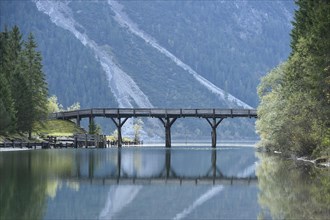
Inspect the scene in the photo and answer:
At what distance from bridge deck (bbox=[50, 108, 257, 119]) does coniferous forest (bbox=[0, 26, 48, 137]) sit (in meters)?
11.0

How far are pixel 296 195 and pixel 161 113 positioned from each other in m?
85.7

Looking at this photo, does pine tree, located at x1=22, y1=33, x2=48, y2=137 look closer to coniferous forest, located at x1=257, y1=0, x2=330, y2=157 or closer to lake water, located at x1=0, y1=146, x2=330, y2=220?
coniferous forest, located at x1=257, y1=0, x2=330, y2=157

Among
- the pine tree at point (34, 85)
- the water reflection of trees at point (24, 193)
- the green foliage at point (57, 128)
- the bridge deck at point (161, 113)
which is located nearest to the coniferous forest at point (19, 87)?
the pine tree at point (34, 85)

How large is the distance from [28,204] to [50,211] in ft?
5.44

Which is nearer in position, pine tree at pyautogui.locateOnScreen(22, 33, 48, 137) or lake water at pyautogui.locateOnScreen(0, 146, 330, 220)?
lake water at pyautogui.locateOnScreen(0, 146, 330, 220)

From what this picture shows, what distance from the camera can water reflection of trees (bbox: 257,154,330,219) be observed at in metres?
18.5

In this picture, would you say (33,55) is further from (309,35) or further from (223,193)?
(223,193)

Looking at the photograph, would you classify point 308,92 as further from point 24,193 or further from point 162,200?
point 24,193

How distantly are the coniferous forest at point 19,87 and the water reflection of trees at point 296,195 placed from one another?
161 ft

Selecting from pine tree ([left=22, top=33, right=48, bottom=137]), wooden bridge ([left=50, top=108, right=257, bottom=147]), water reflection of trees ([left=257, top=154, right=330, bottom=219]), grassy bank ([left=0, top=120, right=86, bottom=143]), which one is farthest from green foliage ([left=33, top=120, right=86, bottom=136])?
water reflection of trees ([left=257, top=154, right=330, bottom=219])

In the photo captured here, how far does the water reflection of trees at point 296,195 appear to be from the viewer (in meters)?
18.5

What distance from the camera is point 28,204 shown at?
19844 mm

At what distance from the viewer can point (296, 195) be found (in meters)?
22.9

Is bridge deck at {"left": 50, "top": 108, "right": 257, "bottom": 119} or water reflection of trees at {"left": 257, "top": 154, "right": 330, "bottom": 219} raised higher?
bridge deck at {"left": 50, "top": 108, "right": 257, "bottom": 119}
